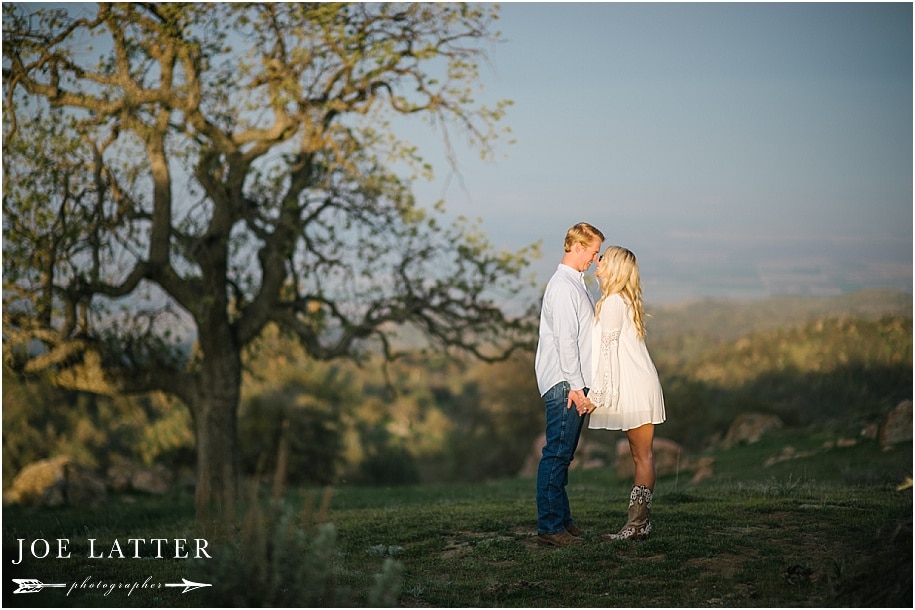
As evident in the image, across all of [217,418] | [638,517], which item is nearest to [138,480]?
[217,418]

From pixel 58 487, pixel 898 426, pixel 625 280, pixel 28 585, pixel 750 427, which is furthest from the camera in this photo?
pixel 750 427

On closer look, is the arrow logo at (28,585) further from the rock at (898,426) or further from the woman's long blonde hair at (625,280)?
the rock at (898,426)

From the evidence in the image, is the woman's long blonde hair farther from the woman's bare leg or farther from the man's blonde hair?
the woman's bare leg

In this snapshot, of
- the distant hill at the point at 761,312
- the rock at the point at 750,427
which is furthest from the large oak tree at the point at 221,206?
the distant hill at the point at 761,312

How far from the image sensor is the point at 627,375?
7246 millimetres

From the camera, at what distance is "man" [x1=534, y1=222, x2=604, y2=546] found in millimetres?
7051

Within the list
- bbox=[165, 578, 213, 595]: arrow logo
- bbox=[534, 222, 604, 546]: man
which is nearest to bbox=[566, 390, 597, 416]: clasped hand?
bbox=[534, 222, 604, 546]: man

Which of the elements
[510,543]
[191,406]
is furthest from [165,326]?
[510,543]

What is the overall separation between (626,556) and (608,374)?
1.42 metres

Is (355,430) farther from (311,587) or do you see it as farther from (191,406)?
(311,587)

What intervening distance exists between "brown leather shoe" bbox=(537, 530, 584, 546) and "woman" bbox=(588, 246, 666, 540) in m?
0.30

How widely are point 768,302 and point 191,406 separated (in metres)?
25.9

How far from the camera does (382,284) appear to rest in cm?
1536

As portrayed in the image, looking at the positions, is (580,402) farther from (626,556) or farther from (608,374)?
(626,556)
